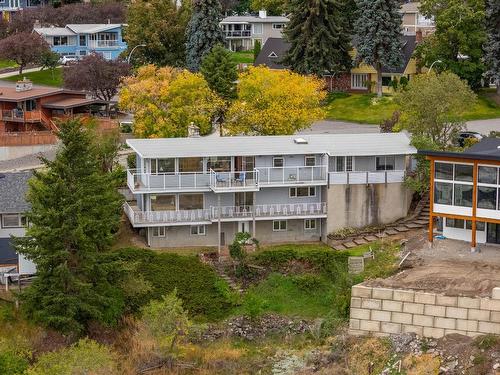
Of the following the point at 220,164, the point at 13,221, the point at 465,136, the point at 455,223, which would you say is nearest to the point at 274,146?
the point at 220,164

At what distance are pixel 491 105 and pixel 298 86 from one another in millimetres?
20411

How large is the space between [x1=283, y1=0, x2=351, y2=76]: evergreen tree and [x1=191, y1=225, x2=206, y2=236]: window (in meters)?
27.3

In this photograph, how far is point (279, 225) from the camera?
176 ft

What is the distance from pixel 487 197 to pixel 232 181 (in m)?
12.2

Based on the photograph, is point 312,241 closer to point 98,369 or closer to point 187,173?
point 187,173

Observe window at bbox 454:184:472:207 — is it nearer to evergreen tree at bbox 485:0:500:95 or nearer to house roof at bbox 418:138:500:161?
house roof at bbox 418:138:500:161

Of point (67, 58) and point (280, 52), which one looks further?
point (67, 58)

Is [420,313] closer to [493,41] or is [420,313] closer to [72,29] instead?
[493,41]

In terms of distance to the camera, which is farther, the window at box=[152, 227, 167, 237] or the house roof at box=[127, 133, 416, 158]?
the house roof at box=[127, 133, 416, 158]

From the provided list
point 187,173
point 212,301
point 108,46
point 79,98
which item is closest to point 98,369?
point 212,301

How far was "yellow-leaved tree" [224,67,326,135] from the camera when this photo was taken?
198 ft

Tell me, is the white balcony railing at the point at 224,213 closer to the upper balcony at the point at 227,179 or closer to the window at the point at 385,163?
the upper balcony at the point at 227,179

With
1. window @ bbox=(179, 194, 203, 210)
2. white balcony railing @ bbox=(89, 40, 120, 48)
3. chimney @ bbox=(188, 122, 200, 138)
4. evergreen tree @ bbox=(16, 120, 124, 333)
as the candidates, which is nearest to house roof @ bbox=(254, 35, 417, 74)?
chimney @ bbox=(188, 122, 200, 138)

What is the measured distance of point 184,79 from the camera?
6272 cm
